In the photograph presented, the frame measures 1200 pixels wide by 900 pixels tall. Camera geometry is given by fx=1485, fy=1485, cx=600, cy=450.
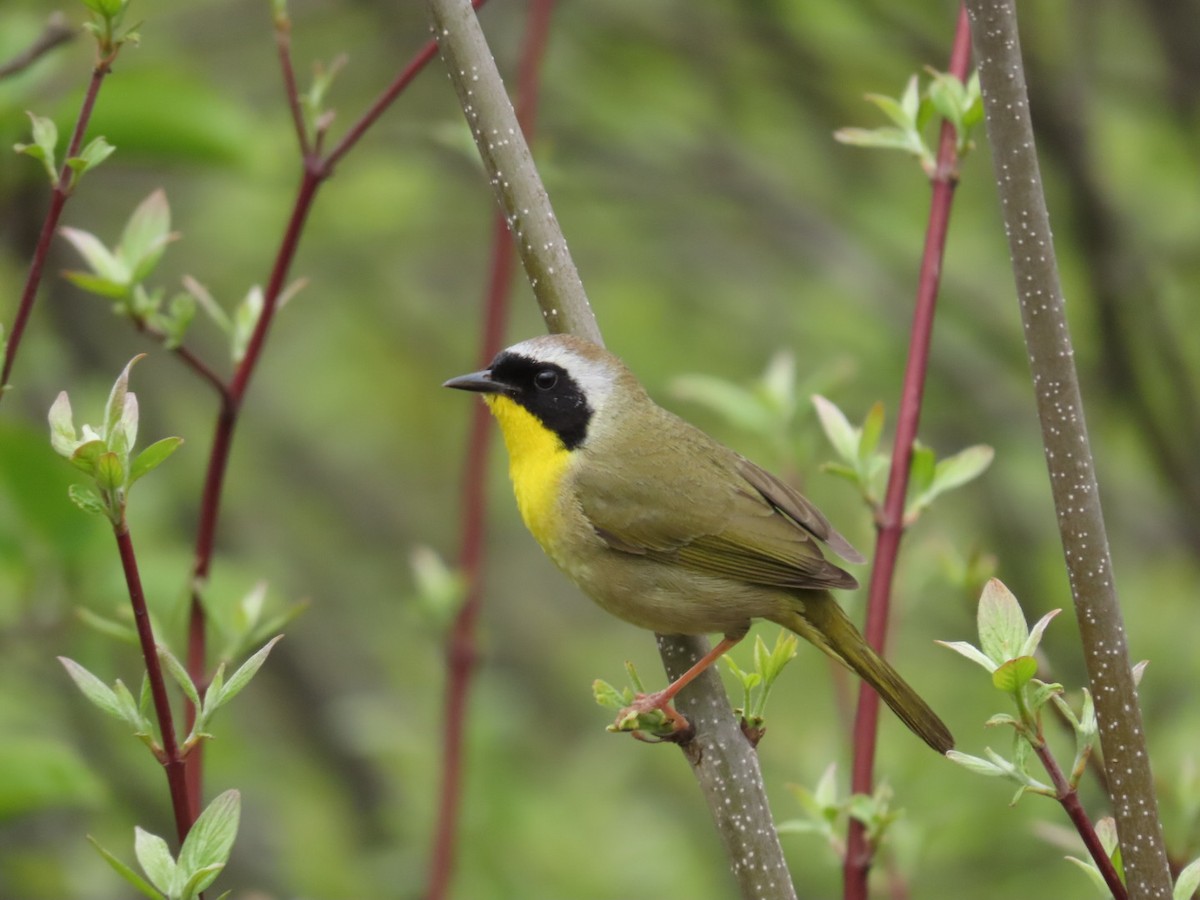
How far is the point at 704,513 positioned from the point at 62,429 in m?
2.29

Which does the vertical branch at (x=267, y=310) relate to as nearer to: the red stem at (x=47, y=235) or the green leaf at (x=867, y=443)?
the red stem at (x=47, y=235)

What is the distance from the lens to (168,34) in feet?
23.0

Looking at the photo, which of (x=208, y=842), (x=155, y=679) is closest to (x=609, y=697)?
(x=208, y=842)

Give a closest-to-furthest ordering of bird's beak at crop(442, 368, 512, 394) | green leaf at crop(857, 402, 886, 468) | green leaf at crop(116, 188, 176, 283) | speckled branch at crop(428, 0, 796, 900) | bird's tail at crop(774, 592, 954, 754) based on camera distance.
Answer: speckled branch at crop(428, 0, 796, 900) → green leaf at crop(116, 188, 176, 283) → green leaf at crop(857, 402, 886, 468) → bird's tail at crop(774, 592, 954, 754) → bird's beak at crop(442, 368, 512, 394)

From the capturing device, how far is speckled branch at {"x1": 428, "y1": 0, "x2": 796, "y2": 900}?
239 centimetres

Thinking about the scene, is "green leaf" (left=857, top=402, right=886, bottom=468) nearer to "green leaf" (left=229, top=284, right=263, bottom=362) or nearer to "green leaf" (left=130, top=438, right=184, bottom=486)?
"green leaf" (left=229, top=284, right=263, bottom=362)

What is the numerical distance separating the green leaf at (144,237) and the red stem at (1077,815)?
71.6 inches

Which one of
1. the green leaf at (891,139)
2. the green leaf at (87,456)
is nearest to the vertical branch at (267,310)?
the green leaf at (87,456)

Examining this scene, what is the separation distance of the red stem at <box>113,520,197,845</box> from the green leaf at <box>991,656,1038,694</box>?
1130 mm

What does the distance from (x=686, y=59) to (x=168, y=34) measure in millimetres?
2463

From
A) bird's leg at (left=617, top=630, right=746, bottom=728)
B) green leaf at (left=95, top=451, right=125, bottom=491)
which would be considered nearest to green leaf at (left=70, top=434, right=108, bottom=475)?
green leaf at (left=95, top=451, right=125, bottom=491)

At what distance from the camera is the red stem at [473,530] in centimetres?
401

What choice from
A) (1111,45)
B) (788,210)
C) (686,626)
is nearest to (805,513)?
(686,626)

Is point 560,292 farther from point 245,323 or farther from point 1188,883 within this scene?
point 1188,883
